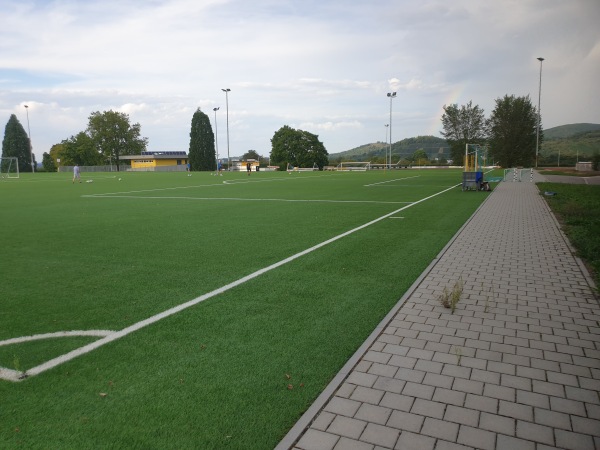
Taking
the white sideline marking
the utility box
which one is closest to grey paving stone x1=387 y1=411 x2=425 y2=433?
the white sideline marking

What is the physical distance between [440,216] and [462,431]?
11035 mm

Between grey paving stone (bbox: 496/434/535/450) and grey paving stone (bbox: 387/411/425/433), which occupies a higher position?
grey paving stone (bbox: 387/411/425/433)

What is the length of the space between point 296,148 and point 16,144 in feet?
204

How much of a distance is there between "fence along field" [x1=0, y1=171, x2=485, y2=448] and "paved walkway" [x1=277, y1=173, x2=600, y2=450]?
0.26 metres

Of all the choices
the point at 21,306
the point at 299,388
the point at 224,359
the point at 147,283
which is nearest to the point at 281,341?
the point at 224,359

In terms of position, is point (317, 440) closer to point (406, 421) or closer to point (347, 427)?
point (347, 427)

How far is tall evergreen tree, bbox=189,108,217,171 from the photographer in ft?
300

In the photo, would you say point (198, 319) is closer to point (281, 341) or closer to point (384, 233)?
point (281, 341)

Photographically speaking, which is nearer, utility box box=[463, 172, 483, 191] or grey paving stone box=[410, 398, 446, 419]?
grey paving stone box=[410, 398, 446, 419]

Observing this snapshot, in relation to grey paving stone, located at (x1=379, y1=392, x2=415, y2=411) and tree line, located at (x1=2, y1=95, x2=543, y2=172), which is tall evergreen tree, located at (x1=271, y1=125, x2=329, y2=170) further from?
grey paving stone, located at (x1=379, y1=392, x2=415, y2=411)

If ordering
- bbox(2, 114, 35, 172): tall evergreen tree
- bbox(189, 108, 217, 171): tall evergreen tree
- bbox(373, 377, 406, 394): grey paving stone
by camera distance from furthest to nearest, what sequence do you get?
bbox(2, 114, 35, 172): tall evergreen tree → bbox(189, 108, 217, 171): tall evergreen tree → bbox(373, 377, 406, 394): grey paving stone

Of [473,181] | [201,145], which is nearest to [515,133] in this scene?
[473,181]

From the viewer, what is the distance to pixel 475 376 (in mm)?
3619

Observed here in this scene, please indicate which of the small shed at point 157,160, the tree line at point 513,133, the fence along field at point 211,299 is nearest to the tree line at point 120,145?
the small shed at point 157,160
